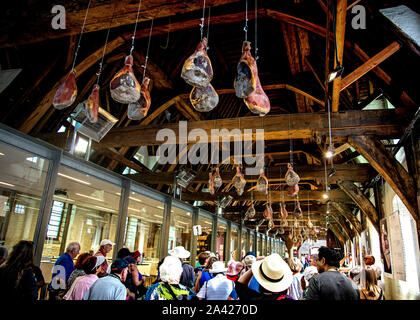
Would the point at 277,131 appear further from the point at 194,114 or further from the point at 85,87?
the point at 85,87

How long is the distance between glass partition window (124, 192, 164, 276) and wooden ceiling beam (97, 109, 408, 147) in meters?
2.91

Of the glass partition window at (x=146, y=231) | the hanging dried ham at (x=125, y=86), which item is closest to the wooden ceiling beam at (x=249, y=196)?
the glass partition window at (x=146, y=231)

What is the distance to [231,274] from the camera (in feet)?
15.8

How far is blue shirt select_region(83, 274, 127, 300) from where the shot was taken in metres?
2.50

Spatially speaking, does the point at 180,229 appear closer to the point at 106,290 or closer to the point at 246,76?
the point at 106,290

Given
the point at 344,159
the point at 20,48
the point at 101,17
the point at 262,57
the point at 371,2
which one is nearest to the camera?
the point at 101,17

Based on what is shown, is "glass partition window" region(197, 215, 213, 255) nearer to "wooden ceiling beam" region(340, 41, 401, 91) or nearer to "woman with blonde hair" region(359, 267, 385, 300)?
"woman with blonde hair" region(359, 267, 385, 300)

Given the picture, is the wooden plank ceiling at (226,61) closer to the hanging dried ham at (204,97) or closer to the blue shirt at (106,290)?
the hanging dried ham at (204,97)

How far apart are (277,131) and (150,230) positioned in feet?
20.2

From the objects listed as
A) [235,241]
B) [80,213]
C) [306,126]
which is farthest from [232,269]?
[235,241]

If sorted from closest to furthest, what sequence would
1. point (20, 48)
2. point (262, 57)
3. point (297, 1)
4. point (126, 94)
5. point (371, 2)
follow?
point (126, 94)
point (371, 2)
point (297, 1)
point (20, 48)
point (262, 57)

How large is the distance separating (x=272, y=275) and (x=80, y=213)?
9207mm

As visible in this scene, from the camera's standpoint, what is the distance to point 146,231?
922cm
